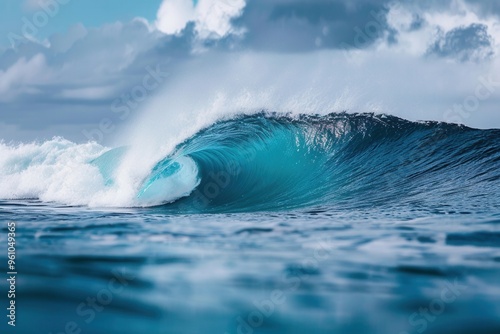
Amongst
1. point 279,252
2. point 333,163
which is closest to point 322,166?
point 333,163

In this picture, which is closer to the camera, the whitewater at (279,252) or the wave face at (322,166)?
the whitewater at (279,252)

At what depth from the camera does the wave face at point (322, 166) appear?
11.3 meters

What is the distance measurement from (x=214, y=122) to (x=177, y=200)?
4857 mm

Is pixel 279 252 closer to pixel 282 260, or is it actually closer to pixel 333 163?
pixel 282 260

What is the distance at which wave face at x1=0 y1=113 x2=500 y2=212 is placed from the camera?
11.3 metres

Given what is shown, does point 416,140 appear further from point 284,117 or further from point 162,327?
point 162,327

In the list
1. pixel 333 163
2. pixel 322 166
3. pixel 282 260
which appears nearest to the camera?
pixel 282 260

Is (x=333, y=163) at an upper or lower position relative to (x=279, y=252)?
upper

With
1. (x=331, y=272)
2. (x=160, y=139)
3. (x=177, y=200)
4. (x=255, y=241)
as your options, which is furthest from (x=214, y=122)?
(x=331, y=272)

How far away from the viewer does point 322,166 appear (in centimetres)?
1466

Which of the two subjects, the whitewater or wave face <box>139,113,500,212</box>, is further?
wave face <box>139,113,500,212</box>

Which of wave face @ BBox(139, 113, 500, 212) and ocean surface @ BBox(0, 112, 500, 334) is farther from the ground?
wave face @ BBox(139, 113, 500, 212)

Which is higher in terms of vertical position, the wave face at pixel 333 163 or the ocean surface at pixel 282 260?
the wave face at pixel 333 163

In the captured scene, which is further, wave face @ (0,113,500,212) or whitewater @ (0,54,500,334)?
wave face @ (0,113,500,212)
